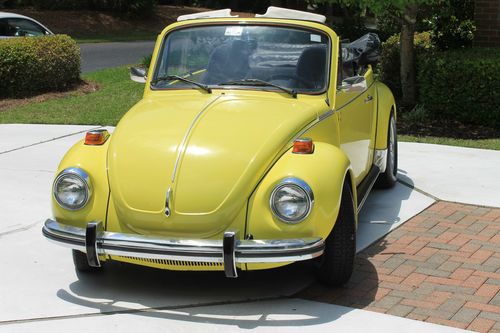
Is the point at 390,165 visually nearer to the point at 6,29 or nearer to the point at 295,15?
the point at 295,15

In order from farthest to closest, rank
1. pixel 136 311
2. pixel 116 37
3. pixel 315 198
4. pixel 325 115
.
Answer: pixel 116 37 → pixel 325 115 → pixel 136 311 → pixel 315 198

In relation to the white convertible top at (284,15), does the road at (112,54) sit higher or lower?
lower

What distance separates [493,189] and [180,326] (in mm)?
A: 4302

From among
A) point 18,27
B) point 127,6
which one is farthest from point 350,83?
point 127,6

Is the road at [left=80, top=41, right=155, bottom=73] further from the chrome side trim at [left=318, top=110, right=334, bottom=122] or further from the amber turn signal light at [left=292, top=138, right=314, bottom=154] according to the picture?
the amber turn signal light at [left=292, top=138, right=314, bottom=154]

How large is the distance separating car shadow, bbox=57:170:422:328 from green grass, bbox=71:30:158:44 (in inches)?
947

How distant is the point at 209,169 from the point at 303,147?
0.62 metres

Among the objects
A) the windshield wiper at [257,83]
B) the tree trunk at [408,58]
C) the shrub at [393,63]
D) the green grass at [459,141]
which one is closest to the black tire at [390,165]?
the windshield wiper at [257,83]

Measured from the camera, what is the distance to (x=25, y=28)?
16.8 meters

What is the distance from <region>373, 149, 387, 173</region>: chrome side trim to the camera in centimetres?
731

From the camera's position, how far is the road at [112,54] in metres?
20.6

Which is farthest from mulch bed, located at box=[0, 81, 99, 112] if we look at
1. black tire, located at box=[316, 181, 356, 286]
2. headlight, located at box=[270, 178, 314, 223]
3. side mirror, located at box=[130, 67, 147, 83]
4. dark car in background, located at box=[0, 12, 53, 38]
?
headlight, located at box=[270, 178, 314, 223]

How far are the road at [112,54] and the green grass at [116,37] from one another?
1.17 metres

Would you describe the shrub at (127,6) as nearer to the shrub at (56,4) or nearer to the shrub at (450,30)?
the shrub at (56,4)
